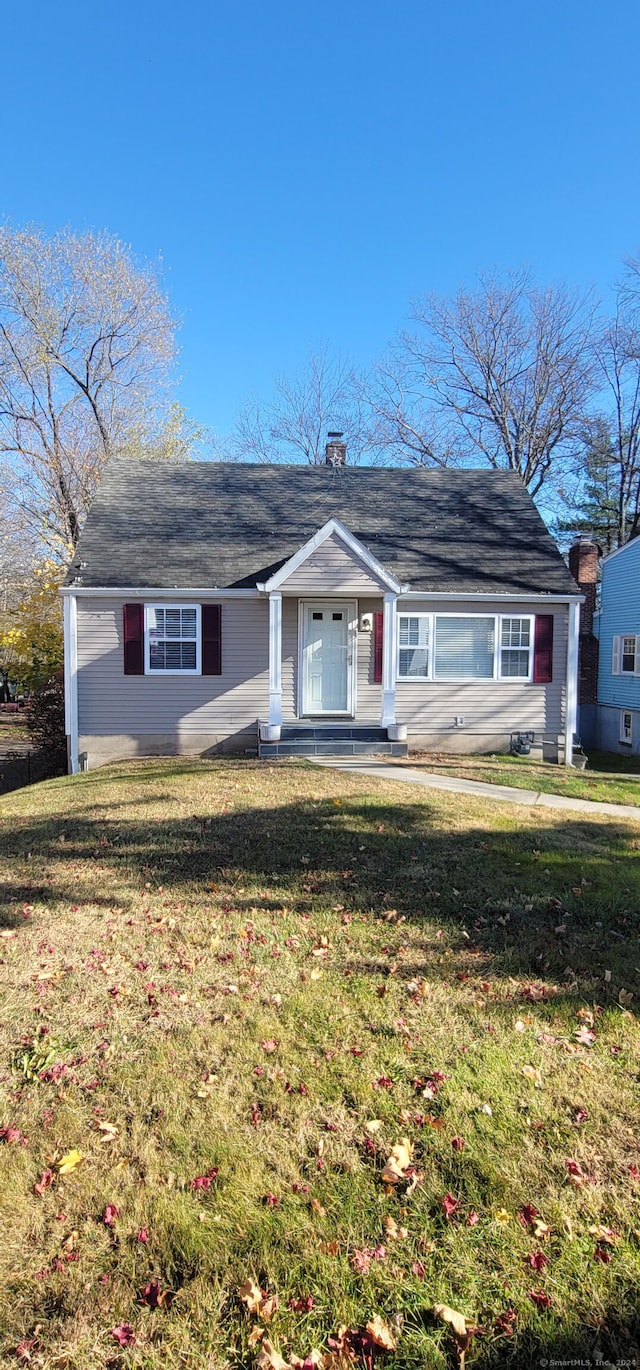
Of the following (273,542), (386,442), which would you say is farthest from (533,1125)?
(386,442)

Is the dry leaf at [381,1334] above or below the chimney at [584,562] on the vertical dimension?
below

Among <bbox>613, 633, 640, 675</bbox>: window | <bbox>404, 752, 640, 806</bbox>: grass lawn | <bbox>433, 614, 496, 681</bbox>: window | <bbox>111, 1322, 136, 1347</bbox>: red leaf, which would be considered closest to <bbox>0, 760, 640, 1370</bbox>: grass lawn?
<bbox>111, 1322, 136, 1347</bbox>: red leaf

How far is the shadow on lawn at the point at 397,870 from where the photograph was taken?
457cm

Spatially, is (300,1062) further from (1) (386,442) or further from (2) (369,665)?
(1) (386,442)

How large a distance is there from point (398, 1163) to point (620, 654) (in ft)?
63.1

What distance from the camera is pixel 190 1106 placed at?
3031 millimetres

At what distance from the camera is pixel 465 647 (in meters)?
13.7

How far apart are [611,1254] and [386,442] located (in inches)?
1175

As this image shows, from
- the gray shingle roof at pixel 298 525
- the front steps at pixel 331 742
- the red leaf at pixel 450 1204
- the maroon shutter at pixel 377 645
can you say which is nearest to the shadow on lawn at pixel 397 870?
the red leaf at pixel 450 1204

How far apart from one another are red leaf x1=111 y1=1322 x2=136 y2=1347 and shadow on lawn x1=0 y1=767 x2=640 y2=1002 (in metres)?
2.26

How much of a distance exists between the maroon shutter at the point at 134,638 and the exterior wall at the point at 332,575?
2.73 metres

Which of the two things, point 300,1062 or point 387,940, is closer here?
point 300,1062

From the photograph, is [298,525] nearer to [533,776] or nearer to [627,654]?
[533,776]

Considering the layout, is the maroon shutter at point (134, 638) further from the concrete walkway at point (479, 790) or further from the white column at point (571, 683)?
the white column at point (571, 683)
